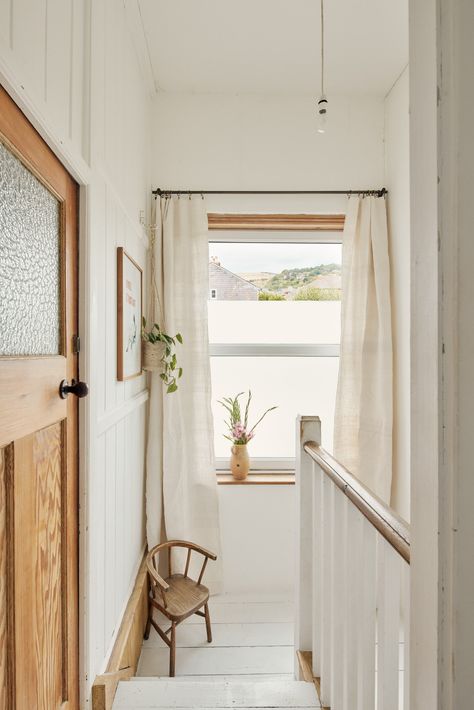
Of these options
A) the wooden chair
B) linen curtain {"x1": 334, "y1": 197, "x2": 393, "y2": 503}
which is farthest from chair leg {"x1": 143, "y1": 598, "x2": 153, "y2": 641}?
linen curtain {"x1": 334, "y1": 197, "x2": 393, "y2": 503}

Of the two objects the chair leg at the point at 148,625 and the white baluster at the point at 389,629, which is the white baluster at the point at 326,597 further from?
the chair leg at the point at 148,625

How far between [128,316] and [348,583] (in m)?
1.37

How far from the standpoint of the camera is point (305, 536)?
1.67 m

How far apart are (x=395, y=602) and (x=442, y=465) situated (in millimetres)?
463

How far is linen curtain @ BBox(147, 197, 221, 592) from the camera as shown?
248 centimetres

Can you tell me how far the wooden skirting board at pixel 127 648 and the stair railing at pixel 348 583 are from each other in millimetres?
675

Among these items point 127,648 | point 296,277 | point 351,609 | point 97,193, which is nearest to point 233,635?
point 127,648

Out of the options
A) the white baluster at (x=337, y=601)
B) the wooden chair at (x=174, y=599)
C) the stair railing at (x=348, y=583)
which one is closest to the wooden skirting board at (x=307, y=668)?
the stair railing at (x=348, y=583)

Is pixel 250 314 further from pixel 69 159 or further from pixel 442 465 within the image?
pixel 442 465

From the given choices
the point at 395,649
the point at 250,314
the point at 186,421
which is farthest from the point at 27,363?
the point at 250,314

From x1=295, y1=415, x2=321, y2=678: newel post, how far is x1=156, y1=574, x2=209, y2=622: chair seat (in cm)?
52

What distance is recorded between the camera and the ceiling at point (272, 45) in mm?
1990

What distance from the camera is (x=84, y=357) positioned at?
1.36 meters

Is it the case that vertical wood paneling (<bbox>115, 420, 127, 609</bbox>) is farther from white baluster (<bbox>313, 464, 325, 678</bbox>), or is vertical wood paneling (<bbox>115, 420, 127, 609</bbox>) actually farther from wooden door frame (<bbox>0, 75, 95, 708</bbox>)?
white baluster (<bbox>313, 464, 325, 678</bbox>)
